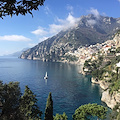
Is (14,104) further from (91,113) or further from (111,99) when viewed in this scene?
(111,99)

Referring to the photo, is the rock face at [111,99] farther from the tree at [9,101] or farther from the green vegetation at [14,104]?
the tree at [9,101]

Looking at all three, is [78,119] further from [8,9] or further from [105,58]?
[105,58]

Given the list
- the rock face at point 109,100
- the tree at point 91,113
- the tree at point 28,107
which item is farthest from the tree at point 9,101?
the rock face at point 109,100

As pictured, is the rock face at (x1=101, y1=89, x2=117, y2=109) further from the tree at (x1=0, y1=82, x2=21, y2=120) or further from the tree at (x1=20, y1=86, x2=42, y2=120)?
the tree at (x1=0, y1=82, x2=21, y2=120)

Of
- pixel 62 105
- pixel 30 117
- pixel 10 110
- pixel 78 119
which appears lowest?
pixel 62 105

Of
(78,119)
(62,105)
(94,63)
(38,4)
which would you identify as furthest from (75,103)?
(94,63)

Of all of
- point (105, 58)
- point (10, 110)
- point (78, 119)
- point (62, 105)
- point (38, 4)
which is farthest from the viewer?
point (105, 58)

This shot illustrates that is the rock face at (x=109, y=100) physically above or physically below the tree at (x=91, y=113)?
below

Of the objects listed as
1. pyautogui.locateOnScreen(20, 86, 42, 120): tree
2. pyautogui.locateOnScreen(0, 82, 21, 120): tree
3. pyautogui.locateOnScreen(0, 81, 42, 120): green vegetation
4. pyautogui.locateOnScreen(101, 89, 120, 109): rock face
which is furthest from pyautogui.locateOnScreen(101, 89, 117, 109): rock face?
pyautogui.locateOnScreen(0, 82, 21, 120): tree

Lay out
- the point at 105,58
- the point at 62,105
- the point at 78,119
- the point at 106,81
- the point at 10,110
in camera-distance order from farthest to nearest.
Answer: the point at 105,58, the point at 106,81, the point at 62,105, the point at 78,119, the point at 10,110
